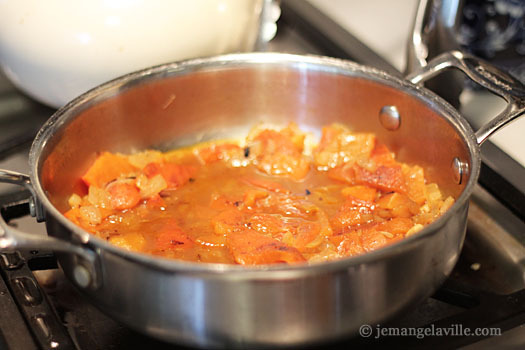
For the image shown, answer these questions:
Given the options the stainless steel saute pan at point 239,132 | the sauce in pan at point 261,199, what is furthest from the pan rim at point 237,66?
the sauce in pan at point 261,199

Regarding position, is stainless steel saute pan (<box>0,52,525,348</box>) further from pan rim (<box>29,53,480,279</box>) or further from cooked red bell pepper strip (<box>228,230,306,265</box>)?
cooked red bell pepper strip (<box>228,230,306,265</box>)

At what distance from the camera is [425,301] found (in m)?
0.85

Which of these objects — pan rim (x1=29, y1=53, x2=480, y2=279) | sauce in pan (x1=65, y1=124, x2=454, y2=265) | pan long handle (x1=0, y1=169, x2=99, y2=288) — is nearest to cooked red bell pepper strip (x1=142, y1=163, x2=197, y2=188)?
sauce in pan (x1=65, y1=124, x2=454, y2=265)

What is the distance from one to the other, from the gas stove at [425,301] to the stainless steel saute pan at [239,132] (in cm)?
7

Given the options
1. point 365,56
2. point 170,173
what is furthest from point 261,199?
point 365,56

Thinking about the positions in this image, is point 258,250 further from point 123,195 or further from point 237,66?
point 237,66

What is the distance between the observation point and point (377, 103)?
3.55 ft

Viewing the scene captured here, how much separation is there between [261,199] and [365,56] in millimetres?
417

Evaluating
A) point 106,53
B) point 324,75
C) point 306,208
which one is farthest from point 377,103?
point 106,53

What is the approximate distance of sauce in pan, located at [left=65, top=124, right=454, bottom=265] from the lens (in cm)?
90

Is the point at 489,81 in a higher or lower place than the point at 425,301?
higher

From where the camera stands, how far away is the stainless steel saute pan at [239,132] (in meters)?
0.66

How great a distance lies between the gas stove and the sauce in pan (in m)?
0.08

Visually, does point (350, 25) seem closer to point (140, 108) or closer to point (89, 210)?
point (140, 108)
